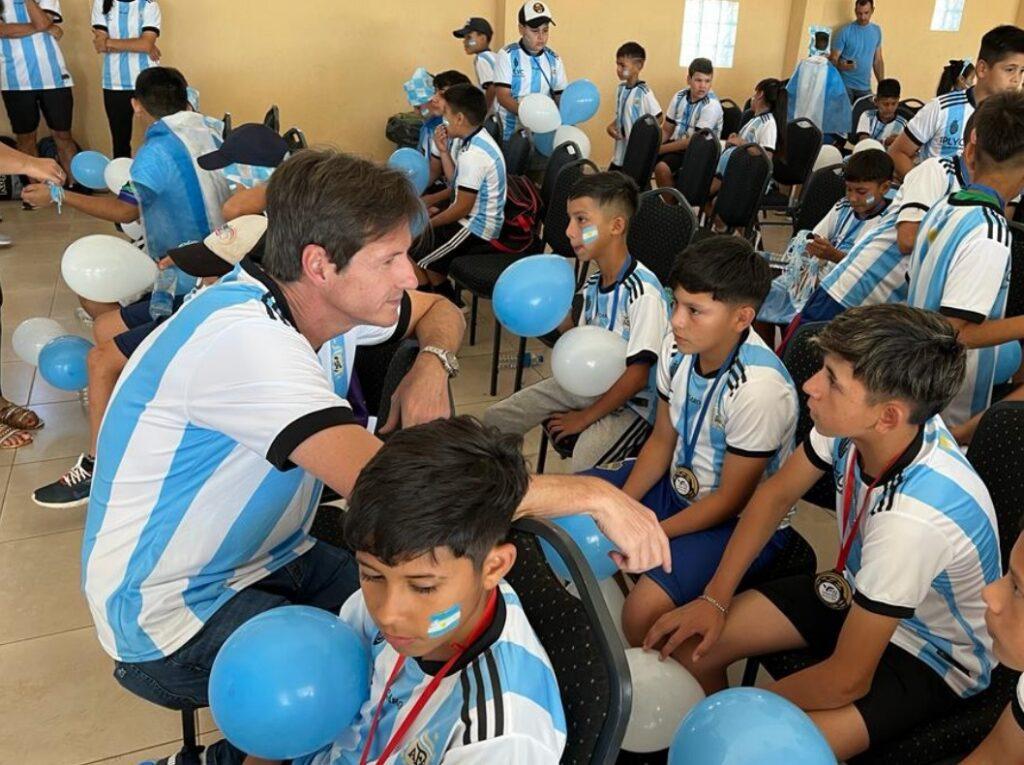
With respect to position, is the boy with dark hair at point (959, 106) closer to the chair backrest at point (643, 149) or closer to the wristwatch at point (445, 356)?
the chair backrest at point (643, 149)

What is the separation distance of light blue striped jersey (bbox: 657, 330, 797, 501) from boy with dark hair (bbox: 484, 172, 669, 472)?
0.99 ft

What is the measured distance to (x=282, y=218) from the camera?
45.2 inches

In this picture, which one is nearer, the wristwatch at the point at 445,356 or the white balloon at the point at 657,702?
the white balloon at the point at 657,702

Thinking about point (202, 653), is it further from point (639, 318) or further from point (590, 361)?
point (639, 318)

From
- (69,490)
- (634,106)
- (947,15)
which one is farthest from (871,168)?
(947,15)

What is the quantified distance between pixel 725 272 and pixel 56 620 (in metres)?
1.91

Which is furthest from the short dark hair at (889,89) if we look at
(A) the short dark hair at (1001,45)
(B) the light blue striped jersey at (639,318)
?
(B) the light blue striped jersey at (639,318)

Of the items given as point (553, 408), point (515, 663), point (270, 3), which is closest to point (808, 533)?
point (553, 408)

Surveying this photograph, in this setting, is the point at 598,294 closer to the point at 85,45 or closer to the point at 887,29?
the point at 85,45

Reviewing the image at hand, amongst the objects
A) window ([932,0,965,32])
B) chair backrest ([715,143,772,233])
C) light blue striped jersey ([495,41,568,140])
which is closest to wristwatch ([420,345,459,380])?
chair backrest ([715,143,772,233])

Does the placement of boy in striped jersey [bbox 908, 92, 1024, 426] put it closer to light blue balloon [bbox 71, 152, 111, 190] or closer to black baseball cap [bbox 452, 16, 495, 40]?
light blue balloon [bbox 71, 152, 111, 190]

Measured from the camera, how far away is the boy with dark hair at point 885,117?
6.01 metres

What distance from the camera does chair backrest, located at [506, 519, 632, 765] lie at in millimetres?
832

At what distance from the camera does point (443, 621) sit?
0.88 meters
